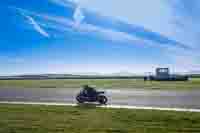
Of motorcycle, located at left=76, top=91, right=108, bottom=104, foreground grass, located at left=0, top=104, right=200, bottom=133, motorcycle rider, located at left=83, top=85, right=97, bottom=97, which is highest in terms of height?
motorcycle rider, located at left=83, top=85, right=97, bottom=97

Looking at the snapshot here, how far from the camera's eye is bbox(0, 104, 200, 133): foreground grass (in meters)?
11.3

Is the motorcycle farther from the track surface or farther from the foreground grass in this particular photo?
the foreground grass

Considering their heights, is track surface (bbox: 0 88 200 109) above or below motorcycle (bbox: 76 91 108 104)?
below

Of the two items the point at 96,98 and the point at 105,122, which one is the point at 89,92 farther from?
the point at 105,122

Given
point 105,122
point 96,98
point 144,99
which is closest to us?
point 105,122

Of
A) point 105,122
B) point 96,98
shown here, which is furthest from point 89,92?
point 105,122

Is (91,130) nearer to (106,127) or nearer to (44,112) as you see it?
(106,127)

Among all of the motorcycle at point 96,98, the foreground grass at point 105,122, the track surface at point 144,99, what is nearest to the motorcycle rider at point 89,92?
the motorcycle at point 96,98

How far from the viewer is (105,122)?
12953mm

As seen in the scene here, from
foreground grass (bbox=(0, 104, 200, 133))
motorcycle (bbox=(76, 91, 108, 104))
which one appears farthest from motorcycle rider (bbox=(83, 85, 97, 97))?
foreground grass (bbox=(0, 104, 200, 133))

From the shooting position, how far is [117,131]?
1112 cm

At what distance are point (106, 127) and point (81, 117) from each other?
3.00m

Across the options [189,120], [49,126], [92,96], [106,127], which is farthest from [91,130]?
[92,96]

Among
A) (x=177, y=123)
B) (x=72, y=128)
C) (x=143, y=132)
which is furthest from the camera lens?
(x=177, y=123)
